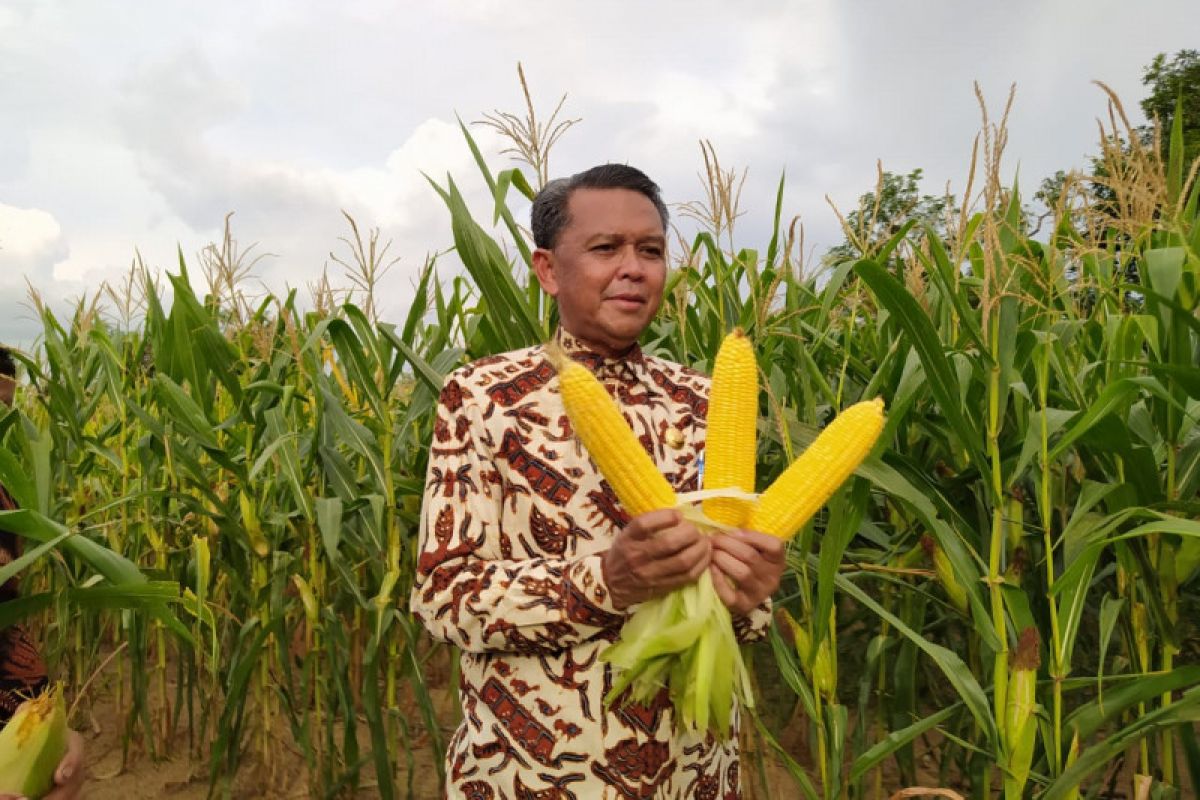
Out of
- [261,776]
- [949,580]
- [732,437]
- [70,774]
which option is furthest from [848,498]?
[261,776]

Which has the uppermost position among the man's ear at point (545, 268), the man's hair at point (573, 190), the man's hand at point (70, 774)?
the man's hair at point (573, 190)

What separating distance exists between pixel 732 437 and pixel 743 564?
188 millimetres

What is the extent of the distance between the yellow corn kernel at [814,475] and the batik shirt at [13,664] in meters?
1.59

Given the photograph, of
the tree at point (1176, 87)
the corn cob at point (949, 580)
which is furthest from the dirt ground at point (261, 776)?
the tree at point (1176, 87)

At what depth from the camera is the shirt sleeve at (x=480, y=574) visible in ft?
4.57

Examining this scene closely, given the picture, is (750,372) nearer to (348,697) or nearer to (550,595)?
(550,595)

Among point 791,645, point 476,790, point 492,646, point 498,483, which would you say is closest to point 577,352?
point 498,483

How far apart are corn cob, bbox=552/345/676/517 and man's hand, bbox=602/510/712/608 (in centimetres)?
8

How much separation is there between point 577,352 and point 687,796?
2.90 feet

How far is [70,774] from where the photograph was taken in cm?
146

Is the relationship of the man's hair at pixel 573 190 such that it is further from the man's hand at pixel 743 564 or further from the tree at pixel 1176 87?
the tree at pixel 1176 87

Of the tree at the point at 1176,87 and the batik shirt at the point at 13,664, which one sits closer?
the batik shirt at the point at 13,664

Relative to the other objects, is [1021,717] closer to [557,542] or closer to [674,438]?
[674,438]

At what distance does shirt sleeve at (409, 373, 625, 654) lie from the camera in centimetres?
139
